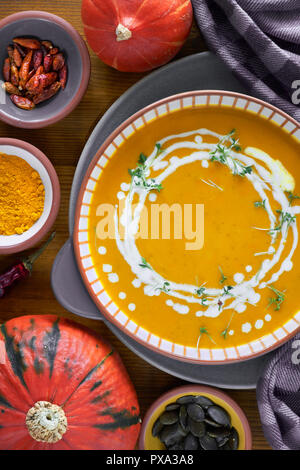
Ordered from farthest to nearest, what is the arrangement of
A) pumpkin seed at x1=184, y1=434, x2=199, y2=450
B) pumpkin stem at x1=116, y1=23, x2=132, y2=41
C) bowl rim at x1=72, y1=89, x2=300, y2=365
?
pumpkin seed at x1=184, y1=434, x2=199, y2=450 → bowl rim at x1=72, y1=89, x2=300, y2=365 → pumpkin stem at x1=116, y1=23, x2=132, y2=41

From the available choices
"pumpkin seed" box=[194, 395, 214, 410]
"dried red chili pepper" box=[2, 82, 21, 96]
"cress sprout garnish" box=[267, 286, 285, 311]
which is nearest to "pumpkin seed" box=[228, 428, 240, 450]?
"pumpkin seed" box=[194, 395, 214, 410]

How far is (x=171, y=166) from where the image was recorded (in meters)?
1.32

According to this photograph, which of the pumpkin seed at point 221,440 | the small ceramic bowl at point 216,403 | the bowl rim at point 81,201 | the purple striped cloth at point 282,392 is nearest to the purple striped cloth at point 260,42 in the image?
the bowl rim at point 81,201

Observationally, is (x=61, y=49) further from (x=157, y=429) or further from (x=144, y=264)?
(x=157, y=429)

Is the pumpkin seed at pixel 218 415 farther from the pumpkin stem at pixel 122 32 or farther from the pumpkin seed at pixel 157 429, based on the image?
the pumpkin stem at pixel 122 32

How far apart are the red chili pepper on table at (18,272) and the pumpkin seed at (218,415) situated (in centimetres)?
63

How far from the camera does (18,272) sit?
140cm

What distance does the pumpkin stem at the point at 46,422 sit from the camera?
49.4 inches

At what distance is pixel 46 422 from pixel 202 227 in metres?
0.64

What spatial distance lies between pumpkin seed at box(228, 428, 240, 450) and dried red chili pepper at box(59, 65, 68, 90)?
104cm

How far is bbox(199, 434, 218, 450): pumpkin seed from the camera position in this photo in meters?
1.35

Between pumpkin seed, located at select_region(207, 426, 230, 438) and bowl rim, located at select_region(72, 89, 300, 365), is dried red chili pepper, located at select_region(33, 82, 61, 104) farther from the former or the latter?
pumpkin seed, located at select_region(207, 426, 230, 438)

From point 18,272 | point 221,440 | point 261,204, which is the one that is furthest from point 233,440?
point 18,272
